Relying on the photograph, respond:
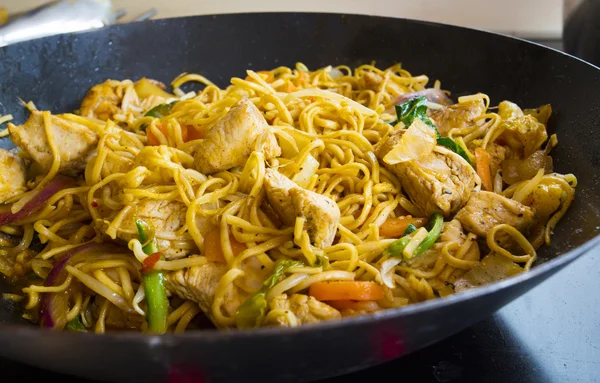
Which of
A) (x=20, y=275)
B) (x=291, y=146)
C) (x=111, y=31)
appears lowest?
(x=20, y=275)

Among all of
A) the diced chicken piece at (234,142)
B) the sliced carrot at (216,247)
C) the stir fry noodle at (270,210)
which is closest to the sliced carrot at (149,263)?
the stir fry noodle at (270,210)

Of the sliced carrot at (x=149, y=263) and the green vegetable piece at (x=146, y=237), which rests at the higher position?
the green vegetable piece at (x=146, y=237)

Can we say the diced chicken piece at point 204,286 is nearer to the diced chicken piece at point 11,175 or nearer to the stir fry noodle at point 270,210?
the stir fry noodle at point 270,210

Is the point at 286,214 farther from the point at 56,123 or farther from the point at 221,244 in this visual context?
the point at 56,123

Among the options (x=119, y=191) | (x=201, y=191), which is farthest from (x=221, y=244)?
(x=119, y=191)

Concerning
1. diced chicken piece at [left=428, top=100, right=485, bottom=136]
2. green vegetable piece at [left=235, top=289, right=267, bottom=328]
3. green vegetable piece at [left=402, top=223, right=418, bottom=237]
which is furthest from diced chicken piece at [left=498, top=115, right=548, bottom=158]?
green vegetable piece at [left=235, top=289, right=267, bottom=328]

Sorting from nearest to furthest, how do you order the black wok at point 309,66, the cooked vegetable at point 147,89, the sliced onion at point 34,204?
the black wok at point 309,66
the sliced onion at point 34,204
the cooked vegetable at point 147,89
